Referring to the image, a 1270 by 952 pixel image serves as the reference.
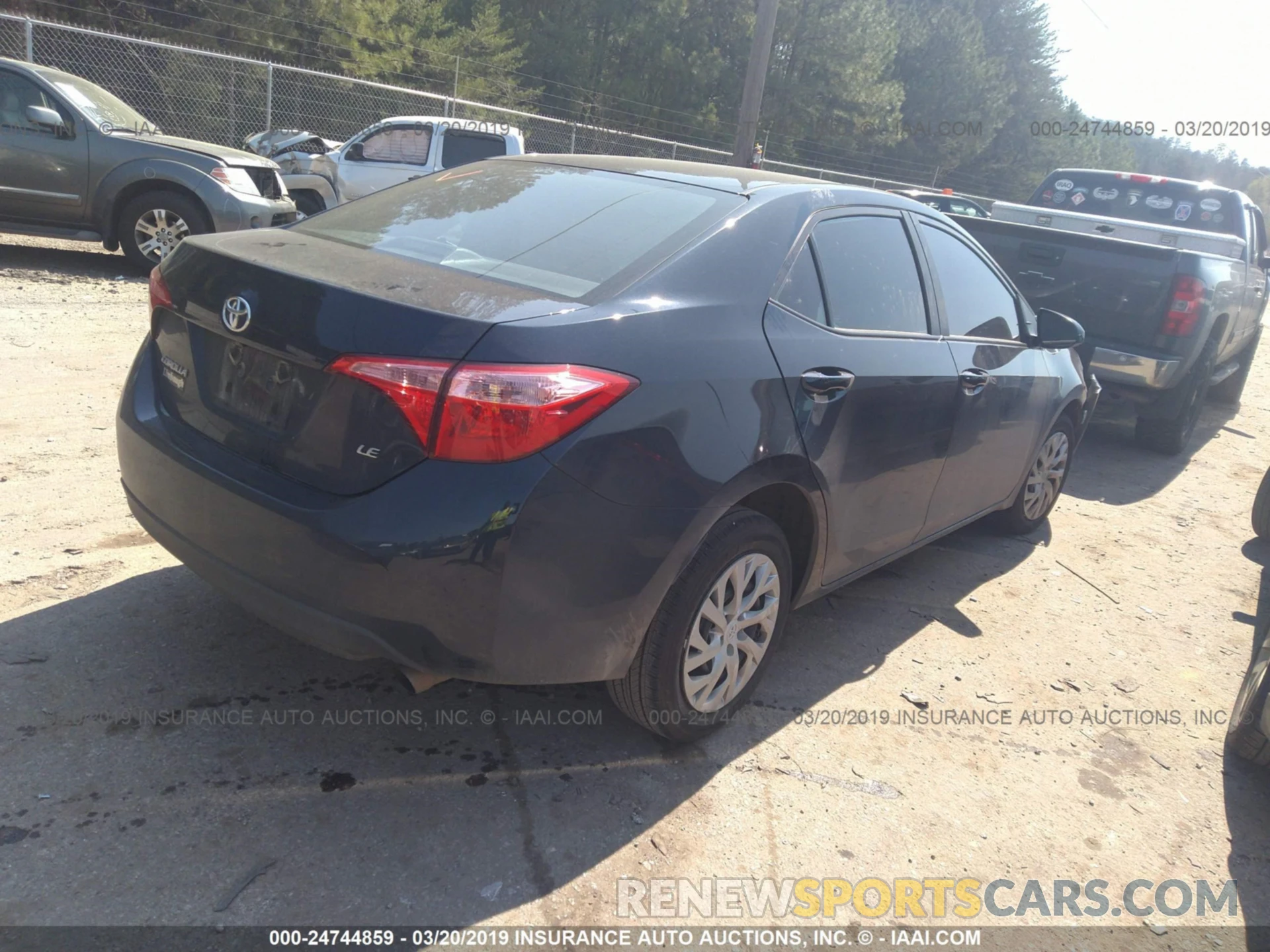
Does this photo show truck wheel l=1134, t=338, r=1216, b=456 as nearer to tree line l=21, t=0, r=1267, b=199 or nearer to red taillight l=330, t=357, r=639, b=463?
tree line l=21, t=0, r=1267, b=199

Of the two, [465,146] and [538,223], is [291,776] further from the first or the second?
[465,146]

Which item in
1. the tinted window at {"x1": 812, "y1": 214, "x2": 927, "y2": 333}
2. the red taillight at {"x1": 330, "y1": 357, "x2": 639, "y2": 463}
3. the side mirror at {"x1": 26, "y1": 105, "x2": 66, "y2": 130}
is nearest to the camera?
the red taillight at {"x1": 330, "y1": 357, "x2": 639, "y2": 463}

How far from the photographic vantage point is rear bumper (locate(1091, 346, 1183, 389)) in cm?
675

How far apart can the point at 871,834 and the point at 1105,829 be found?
0.80m

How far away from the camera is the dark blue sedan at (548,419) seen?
221 cm

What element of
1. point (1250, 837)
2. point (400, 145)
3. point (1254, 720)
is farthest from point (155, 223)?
point (1250, 837)

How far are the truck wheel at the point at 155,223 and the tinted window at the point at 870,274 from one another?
6998 mm

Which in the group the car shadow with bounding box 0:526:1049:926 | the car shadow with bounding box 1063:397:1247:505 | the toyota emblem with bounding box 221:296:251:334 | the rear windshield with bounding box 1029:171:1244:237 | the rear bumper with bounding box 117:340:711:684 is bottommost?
the car shadow with bounding box 0:526:1049:926

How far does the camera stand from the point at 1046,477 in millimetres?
5184

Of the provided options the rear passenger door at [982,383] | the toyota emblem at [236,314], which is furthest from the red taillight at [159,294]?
the rear passenger door at [982,383]

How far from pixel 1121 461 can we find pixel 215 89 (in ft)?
46.6

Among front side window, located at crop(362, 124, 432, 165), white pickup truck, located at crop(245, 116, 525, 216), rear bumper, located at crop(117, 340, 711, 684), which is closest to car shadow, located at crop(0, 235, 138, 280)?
white pickup truck, located at crop(245, 116, 525, 216)

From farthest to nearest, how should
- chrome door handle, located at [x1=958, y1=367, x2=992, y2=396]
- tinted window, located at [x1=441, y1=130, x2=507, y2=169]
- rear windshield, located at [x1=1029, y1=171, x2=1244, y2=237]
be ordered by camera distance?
tinted window, located at [x1=441, y1=130, x2=507, y2=169], rear windshield, located at [x1=1029, y1=171, x2=1244, y2=237], chrome door handle, located at [x1=958, y1=367, x2=992, y2=396]

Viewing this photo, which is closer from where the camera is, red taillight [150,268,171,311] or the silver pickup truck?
red taillight [150,268,171,311]
